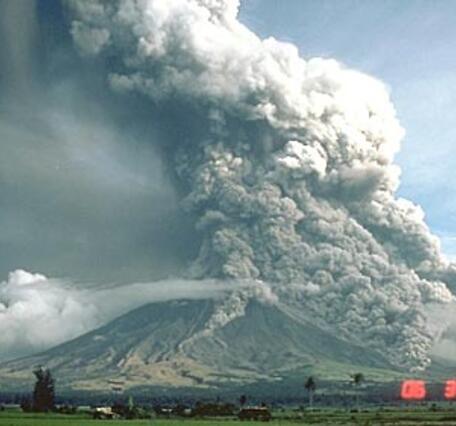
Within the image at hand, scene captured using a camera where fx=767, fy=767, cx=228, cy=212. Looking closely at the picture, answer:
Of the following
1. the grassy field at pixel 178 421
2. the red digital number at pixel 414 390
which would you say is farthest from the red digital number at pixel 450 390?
the grassy field at pixel 178 421

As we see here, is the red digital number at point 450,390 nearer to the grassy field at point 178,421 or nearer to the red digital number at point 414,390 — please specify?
the red digital number at point 414,390

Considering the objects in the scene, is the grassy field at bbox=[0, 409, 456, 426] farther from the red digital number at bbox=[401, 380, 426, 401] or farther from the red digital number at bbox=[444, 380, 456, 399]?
the red digital number at bbox=[444, 380, 456, 399]

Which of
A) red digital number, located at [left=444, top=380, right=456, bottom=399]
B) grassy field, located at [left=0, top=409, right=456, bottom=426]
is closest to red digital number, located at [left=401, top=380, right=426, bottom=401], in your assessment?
red digital number, located at [left=444, top=380, right=456, bottom=399]

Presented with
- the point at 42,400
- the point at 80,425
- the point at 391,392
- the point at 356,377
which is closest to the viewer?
the point at 391,392

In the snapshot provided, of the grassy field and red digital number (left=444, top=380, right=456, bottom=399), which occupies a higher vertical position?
red digital number (left=444, top=380, right=456, bottom=399)

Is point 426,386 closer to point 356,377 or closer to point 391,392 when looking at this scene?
point 391,392

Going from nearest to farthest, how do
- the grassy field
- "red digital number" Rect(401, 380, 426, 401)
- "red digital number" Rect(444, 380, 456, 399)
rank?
1. "red digital number" Rect(444, 380, 456, 399)
2. "red digital number" Rect(401, 380, 426, 401)
3. the grassy field

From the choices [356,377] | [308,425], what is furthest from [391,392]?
[356,377]

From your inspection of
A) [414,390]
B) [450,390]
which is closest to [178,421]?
[414,390]
